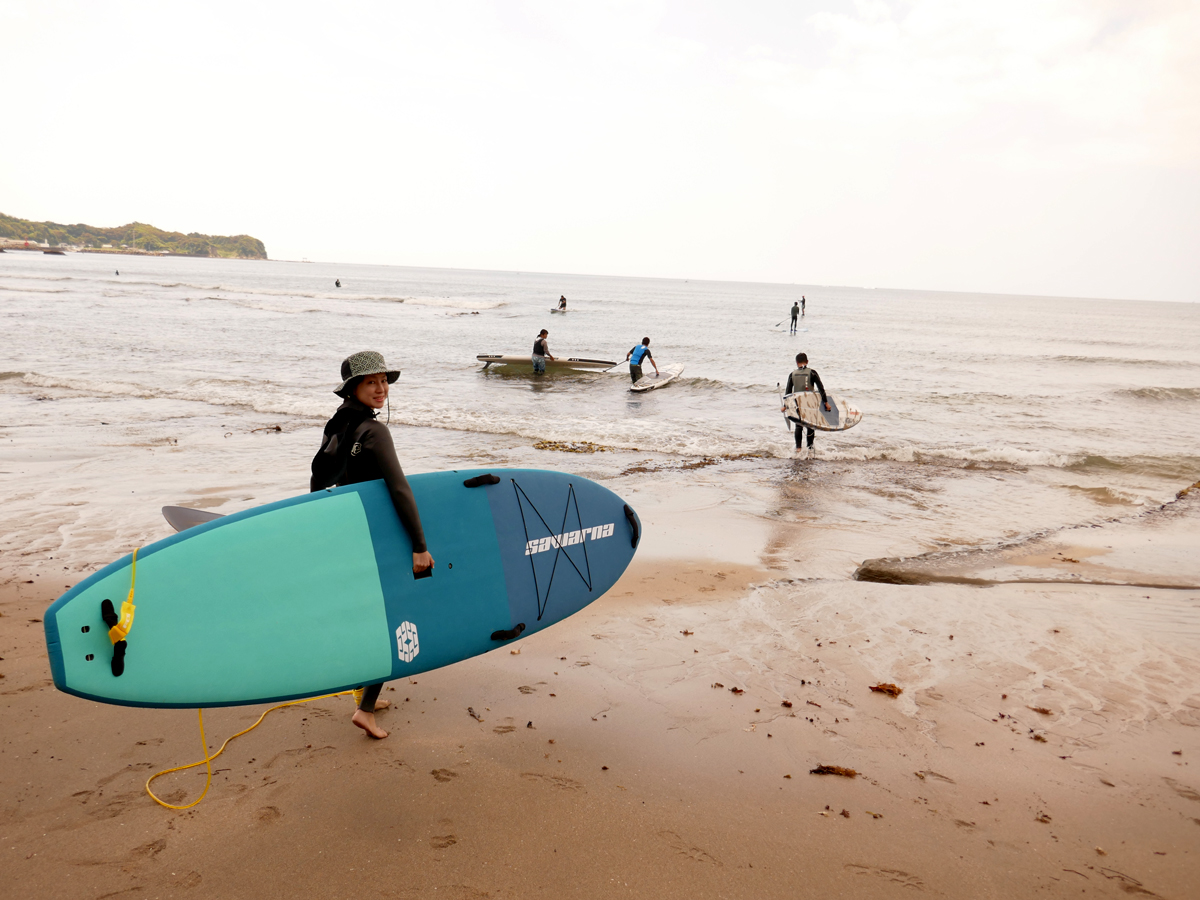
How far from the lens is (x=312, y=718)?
349 centimetres

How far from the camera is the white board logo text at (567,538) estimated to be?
3.83 m

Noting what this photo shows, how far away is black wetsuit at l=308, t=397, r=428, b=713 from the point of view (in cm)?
309

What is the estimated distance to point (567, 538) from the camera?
4.00 m

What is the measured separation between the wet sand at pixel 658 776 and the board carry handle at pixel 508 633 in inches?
14.2

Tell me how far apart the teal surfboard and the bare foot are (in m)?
0.26

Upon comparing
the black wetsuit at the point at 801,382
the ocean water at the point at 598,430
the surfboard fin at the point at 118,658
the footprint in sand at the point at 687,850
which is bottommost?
the ocean water at the point at 598,430

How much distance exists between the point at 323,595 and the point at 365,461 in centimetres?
64

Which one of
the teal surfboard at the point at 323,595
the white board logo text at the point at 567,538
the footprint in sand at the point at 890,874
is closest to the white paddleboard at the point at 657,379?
the white board logo text at the point at 567,538

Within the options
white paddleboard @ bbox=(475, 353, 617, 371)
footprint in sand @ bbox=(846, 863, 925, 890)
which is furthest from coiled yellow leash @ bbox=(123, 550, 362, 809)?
white paddleboard @ bbox=(475, 353, 617, 371)

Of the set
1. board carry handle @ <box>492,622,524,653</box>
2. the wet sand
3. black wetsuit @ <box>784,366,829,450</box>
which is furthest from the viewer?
black wetsuit @ <box>784,366,829,450</box>

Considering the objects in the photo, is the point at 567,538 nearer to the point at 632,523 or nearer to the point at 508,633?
the point at 632,523

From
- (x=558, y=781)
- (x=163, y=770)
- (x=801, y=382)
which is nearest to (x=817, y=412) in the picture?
(x=801, y=382)

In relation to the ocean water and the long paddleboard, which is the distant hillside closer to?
the ocean water

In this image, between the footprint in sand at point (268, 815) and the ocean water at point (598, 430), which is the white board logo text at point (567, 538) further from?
the ocean water at point (598, 430)
